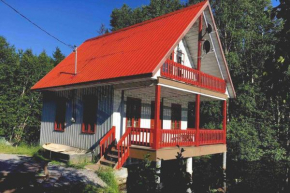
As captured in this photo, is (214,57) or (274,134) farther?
(274,134)

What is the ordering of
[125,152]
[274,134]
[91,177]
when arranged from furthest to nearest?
[274,134] < [125,152] < [91,177]

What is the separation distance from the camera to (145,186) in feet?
9.77

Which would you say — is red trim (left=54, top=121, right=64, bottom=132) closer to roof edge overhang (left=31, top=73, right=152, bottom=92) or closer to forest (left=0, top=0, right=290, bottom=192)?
roof edge overhang (left=31, top=73, right=152, bottom=92)

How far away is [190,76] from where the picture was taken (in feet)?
45.4

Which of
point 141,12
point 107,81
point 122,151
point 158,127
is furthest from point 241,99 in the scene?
point 141,12

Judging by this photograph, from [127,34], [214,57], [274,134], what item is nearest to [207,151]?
[214,57]

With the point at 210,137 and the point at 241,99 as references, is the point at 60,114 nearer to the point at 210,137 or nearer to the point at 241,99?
the point at 210,137

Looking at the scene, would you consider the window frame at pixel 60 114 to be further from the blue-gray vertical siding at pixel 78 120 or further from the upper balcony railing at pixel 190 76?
the upper balcony railing at pixel 190 76

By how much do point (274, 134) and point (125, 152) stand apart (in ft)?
65.0

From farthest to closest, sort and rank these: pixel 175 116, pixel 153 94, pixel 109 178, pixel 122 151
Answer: pixel 175 116 → pixel 153 94 → pixel 122 151 → pixel 109 178

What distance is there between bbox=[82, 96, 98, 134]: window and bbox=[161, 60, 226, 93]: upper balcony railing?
4.62 meters

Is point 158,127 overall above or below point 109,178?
above

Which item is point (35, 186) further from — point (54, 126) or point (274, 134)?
point (274, 134)

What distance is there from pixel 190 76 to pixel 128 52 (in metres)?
3.64
